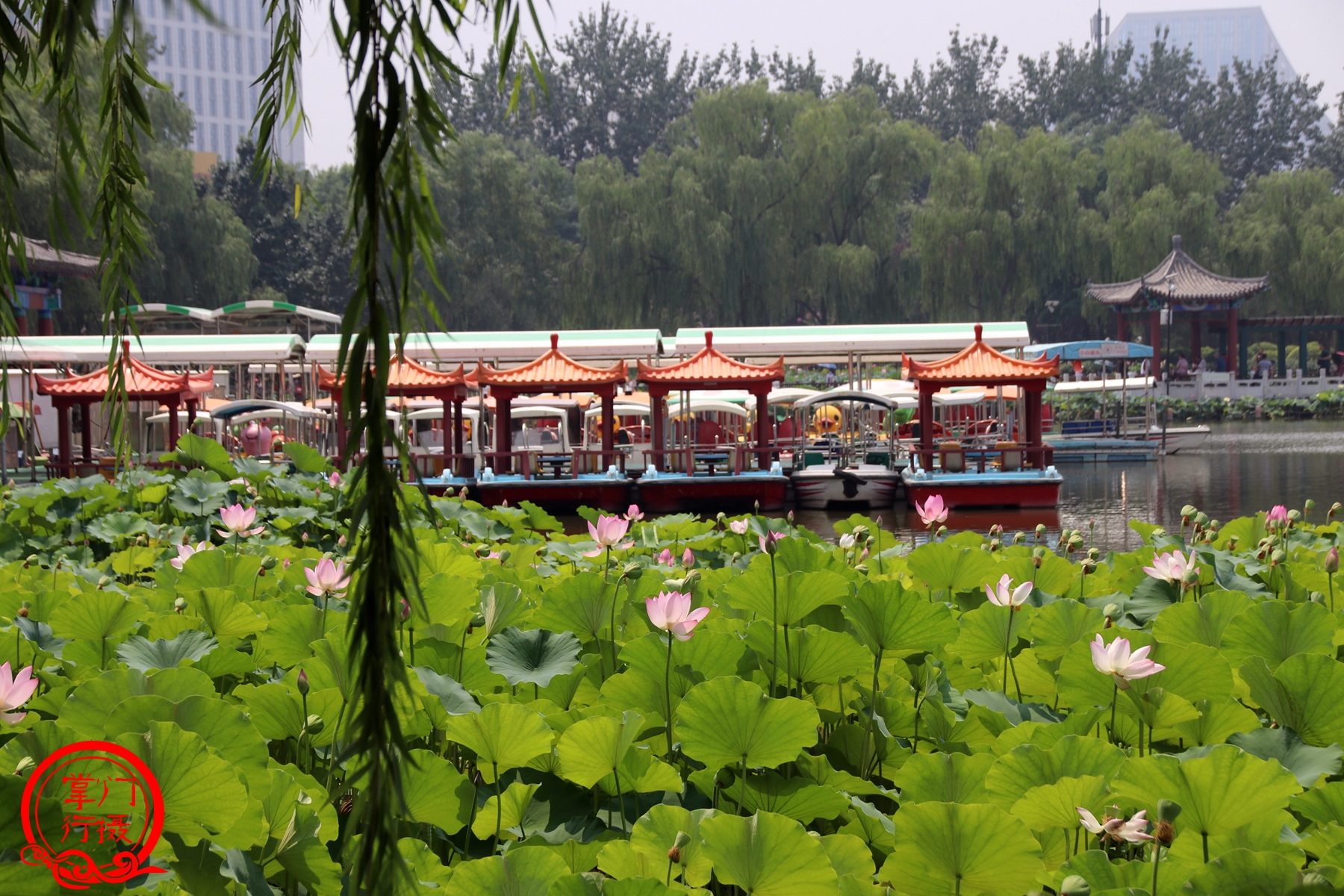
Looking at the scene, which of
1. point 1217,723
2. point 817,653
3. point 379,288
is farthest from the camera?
point 817,653

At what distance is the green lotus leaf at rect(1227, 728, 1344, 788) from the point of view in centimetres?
151

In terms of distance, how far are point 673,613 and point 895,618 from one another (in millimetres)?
473

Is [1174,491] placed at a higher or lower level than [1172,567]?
lower

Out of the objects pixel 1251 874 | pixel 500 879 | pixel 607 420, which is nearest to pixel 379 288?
pixel 500 879

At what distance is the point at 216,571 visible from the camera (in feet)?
8.73

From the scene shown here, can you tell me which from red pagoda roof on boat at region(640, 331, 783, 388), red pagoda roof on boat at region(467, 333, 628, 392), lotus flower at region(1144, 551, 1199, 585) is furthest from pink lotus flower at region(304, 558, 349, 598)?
red pagoda roof on boat at region(640, 331, 783, 388)

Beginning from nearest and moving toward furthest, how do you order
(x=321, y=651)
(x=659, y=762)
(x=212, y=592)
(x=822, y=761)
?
1. (x=659, y=762)
2. (x=822, y=761)
3. (x=321, y=651)
4. (x=212, y=592)

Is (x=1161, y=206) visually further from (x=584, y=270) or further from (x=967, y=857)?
(x=967, y=857)

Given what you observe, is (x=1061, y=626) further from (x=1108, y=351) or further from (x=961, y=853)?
(x=1108, y=351)

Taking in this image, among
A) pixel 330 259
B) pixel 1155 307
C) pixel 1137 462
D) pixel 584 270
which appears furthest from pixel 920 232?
pixel 330 259

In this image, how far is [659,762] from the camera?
1581mm

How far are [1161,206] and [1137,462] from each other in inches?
613

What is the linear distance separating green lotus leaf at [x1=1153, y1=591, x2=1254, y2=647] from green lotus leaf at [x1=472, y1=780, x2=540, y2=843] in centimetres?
123

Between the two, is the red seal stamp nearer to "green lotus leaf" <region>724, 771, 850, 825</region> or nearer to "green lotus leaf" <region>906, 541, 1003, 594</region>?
"green lotus leaf" <region>724, 771, 850, 825</region>
